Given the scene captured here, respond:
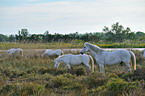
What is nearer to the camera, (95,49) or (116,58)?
(116,58)

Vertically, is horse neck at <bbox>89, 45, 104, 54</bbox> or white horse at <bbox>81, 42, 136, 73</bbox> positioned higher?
horse neck at <bbox>89, 45, 104, 54</bbox>

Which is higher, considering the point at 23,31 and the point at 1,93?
the point at 23,31

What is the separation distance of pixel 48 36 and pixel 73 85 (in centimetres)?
2791

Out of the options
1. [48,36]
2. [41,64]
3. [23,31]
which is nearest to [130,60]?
[41,64]

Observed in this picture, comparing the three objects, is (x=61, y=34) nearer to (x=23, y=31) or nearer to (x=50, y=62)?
(x=23, y=31)

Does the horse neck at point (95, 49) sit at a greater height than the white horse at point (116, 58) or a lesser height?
greater

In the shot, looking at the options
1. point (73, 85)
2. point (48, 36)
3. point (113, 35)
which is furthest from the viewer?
point (113, 35)

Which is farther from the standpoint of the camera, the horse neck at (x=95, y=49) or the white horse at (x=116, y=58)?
the horse neck at (x=95, y=49)

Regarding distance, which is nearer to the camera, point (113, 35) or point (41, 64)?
point (41, 64)

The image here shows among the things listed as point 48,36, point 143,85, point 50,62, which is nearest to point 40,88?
point 143,85

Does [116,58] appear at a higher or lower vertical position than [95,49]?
lower

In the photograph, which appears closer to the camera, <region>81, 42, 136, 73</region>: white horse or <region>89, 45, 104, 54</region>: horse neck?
<region>81, 42, 136, 73</region>: white horse

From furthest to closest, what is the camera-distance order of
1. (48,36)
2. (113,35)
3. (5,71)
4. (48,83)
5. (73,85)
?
1. (113,35)
2. (48,36)
3. (5,71)
4. (48,83)
5. (73,85)

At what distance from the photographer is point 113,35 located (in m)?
42.9
